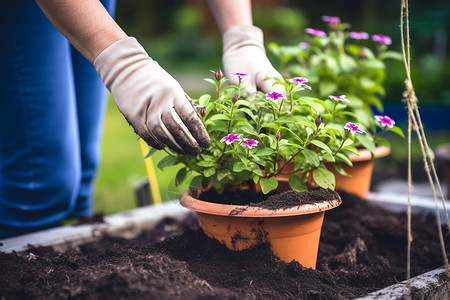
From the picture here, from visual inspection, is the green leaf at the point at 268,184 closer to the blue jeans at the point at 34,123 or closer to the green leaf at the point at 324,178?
the green leaf at the point at 324,178

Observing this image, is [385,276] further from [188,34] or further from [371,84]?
[188,34]

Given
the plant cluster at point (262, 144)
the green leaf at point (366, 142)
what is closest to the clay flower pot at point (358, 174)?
the green leaf at point (366, 142)

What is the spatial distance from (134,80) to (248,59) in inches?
23.3

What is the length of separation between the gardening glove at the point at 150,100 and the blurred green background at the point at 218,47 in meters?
0.33

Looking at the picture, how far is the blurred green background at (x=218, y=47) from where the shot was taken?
13.0ft

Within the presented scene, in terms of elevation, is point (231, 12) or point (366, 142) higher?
point (231, 12)

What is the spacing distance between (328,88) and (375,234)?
0.76m

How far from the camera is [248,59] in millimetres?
1864

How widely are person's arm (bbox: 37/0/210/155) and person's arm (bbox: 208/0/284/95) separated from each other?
431mm

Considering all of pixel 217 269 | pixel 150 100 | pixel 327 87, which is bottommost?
pixel 217 269

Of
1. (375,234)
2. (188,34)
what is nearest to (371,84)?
(375,234)

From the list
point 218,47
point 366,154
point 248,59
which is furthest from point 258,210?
point 218,47

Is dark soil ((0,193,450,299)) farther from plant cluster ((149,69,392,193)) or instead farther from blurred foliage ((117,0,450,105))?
blurred foliage ((117,0,450,105))

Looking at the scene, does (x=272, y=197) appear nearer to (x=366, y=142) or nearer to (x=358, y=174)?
(x=366, y=142)
